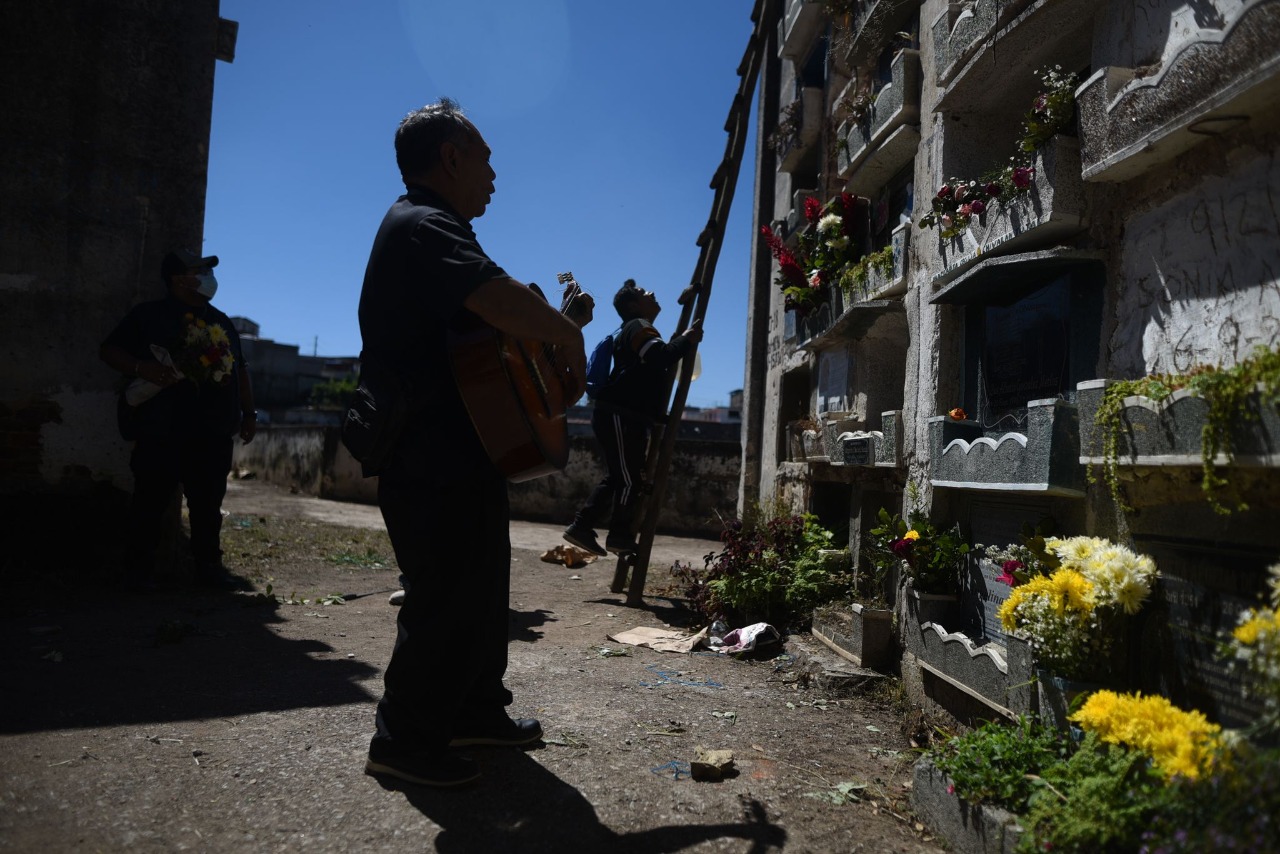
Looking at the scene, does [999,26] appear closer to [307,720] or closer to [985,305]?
[985,305]

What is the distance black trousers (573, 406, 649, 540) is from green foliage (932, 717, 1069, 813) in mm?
3924

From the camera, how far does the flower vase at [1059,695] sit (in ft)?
8.32

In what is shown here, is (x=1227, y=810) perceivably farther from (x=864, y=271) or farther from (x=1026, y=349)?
(x=864, y=271)

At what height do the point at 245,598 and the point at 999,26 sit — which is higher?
the point at 999,26

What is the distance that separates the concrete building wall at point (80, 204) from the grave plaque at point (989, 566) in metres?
5.72

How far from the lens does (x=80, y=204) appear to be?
19.5ft

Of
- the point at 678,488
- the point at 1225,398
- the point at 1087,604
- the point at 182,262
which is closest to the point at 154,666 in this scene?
the point at 182,262

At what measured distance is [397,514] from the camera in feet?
8.95

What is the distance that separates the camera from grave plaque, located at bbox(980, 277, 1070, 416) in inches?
151

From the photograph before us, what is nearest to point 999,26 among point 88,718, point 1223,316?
point 1223,316

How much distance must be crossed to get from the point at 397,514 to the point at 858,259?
15.8 ft

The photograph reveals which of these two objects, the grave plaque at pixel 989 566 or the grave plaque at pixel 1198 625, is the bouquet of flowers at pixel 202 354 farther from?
the grave plaque at pixel 1198 625

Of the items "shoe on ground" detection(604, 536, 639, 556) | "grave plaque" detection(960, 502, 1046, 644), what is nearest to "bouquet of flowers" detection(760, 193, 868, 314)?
"shoe on ground" detection(604, 536, 639, 556)

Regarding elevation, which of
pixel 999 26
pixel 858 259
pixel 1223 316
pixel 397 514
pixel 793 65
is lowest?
pixel 397 514
